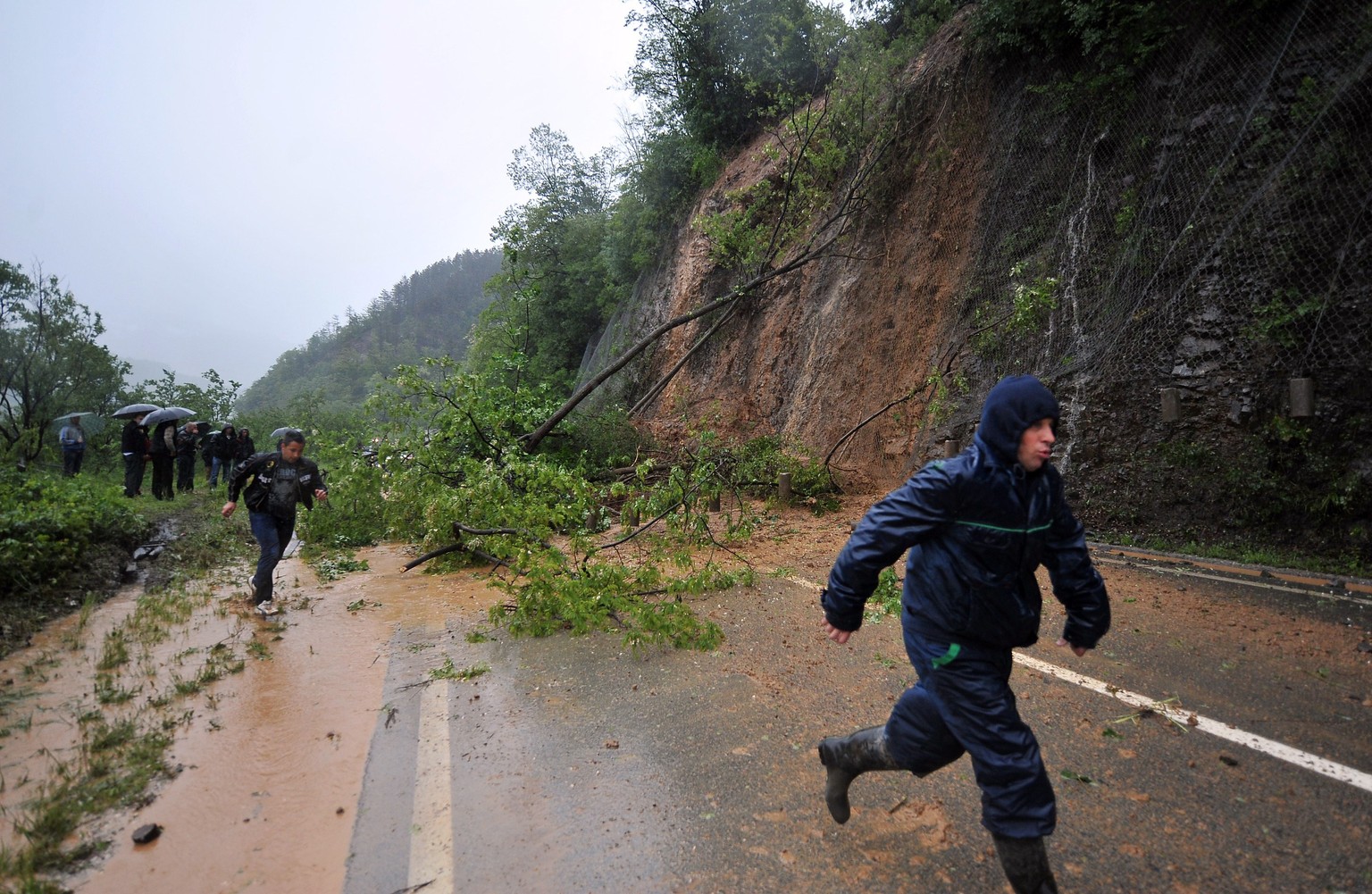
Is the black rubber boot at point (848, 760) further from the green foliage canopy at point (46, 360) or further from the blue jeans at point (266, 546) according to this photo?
the green foliage canopy at point (46, 360)

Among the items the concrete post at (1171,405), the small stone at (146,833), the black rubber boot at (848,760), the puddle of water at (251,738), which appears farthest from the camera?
the concrete post at (1171,405)

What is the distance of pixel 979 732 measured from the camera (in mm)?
2289

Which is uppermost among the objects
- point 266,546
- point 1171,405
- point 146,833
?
point 1171,405

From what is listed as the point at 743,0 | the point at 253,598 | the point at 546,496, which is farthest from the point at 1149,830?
the point at 743,0

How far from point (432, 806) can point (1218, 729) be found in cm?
358

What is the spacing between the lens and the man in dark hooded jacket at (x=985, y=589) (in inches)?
88.9

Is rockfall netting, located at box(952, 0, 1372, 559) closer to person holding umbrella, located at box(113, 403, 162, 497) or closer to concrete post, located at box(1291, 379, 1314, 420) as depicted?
concrete post, located at box(1291, 379, 1314, 420)

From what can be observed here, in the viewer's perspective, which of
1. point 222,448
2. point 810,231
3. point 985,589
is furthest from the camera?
point 222,448

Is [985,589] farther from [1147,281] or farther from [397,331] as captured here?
[397,331]

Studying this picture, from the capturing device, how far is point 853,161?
13695 millimetres

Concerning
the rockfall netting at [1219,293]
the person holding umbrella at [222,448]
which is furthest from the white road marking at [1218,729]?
the person holding umbrella at [222,448]

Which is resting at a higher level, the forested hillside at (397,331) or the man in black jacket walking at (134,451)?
the forested hillside at (397,331)

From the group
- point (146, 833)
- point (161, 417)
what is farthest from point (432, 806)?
point (161, 417)

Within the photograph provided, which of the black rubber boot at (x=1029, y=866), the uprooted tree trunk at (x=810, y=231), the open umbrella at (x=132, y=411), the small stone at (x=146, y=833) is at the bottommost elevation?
the small stone at (x=146, y=833)
